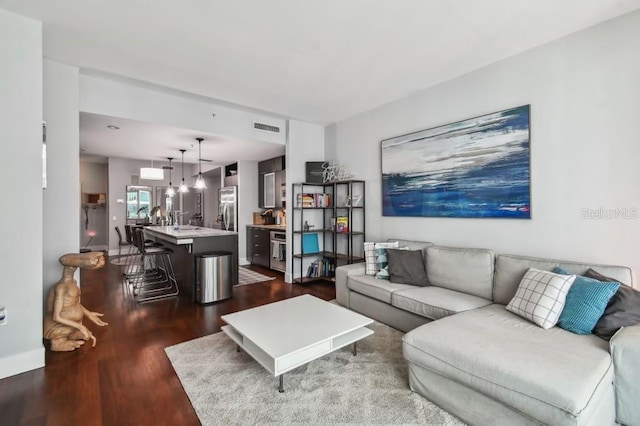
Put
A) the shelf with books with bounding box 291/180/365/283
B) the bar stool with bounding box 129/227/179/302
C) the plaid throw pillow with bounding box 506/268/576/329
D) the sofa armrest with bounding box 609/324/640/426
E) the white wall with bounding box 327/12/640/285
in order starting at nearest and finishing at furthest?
the sofa armrest with bounding box 609/324/640/426 < the plaid throw pillow with bounding box 506/268/576/329 < the white wall with bounding box 327/12/640/285 < the bar stool with bounding box 129/227/179/302 < the shelf with books with bounding box 291/180/365/283

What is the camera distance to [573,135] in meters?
2.60

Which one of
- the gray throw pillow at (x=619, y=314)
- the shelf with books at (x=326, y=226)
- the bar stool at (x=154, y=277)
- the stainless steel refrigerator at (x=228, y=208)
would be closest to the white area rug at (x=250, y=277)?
the shelf with books at (x=326, y=226)

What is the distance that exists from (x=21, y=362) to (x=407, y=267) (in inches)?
138

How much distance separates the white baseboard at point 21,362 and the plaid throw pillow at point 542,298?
381 centimetres

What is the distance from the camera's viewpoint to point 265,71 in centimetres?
325

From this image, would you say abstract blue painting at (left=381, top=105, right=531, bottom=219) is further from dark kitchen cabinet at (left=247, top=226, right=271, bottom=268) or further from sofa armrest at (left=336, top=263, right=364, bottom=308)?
dark kitchen cabinet at (left=247, top=226, right=271, bottom=268)

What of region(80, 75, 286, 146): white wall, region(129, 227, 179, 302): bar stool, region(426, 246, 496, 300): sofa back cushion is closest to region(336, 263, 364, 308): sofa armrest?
region(426, 246, 496, 300): sofa back cushion

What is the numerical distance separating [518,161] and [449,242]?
1146 millimetres

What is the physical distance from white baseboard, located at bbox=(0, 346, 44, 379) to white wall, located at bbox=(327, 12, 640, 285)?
411 cm

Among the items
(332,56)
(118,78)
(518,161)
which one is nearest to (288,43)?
(332,56)

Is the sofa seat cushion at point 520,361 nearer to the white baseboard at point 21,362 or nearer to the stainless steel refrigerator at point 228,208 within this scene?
the white baseboard at point 21,362

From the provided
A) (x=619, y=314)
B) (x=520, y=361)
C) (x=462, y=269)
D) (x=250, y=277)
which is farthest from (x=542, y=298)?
(x=250, y=277)

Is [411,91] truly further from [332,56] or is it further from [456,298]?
[456,298]

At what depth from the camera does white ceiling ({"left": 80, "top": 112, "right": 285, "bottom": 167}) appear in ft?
13.5
